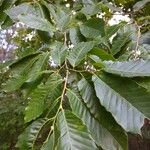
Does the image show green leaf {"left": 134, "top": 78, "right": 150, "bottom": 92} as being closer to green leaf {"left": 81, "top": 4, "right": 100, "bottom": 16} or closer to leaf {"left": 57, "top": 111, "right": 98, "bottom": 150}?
leaf {"left": 57, "top": 111, "right": 98, "bottom": 150}

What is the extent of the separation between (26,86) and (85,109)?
0.84ft

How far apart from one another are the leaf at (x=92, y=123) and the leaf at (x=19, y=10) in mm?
678

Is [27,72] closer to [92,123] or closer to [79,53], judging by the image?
[79,53]

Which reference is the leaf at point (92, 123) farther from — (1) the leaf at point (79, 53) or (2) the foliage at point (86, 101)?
(1) the leaf at point (79, 53)

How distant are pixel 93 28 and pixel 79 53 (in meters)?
0.34

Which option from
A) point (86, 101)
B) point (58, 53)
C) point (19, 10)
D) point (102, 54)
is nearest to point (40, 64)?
point (58, 53)

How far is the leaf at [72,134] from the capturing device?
28.4 inches

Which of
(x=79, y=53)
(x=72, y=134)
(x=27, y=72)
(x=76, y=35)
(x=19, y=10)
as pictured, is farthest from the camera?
(x=19, y=10)

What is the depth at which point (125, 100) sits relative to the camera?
790 mm

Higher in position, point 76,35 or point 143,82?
point 76,35

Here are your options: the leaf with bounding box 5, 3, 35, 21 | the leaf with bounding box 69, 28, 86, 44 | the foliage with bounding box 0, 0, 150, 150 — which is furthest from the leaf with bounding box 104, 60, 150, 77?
the leaf with bounding box 5, 3, 35, 21

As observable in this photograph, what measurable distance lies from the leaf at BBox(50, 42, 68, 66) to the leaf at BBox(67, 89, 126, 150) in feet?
0.72

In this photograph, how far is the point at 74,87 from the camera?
3.02 ft

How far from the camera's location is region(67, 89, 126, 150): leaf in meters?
0.79
